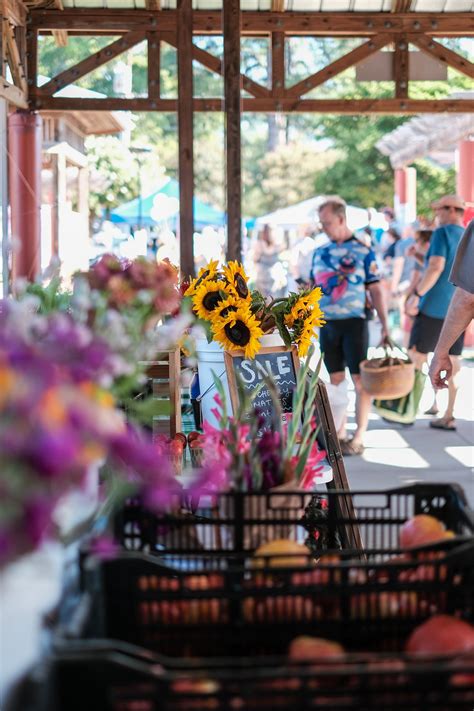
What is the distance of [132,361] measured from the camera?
4.81ft

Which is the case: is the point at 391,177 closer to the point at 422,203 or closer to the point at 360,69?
the point at 422,203

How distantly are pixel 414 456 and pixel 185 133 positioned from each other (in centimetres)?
295

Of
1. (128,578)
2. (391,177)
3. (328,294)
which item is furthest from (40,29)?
(391,177)

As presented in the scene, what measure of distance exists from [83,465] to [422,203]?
3618 centimetres

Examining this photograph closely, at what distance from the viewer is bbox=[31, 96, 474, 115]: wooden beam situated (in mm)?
10375

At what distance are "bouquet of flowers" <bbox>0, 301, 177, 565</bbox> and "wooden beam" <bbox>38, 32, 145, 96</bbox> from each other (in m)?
9.28

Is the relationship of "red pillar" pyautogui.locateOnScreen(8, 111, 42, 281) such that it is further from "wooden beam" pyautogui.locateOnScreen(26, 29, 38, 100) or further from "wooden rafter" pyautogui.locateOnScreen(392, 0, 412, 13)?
"wooden rafter" pyautogui.locateOnScreen(392, 0, 412, 13)

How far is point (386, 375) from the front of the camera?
7.91 meters

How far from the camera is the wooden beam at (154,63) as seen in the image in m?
10.4

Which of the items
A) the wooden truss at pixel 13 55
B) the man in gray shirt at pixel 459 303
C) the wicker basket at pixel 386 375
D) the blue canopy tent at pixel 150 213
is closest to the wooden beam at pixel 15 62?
the wooden truss at pixel 13 55

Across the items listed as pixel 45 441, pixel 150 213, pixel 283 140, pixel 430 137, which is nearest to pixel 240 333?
pixel 45 441

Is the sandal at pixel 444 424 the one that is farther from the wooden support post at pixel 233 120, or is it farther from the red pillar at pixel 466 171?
the red pillar at pixel 466 171

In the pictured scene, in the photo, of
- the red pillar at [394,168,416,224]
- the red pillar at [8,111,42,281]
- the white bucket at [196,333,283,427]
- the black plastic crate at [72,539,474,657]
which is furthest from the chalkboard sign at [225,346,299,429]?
the red pillar at [394,168,416,224]

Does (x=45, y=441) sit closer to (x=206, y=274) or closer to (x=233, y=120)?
(x=206, y=274)
